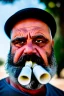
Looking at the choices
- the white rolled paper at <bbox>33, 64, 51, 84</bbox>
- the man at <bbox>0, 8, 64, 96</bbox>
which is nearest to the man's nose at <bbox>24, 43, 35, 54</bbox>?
the man at <bbox>0, 8, 64, 96</bbox>

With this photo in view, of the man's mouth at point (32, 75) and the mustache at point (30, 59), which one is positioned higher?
the mustache at point (30, 59)

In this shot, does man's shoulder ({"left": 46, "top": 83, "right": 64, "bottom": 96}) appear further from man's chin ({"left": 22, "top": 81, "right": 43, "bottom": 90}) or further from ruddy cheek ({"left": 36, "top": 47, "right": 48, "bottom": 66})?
ruddy cheek ({"left": 36, "top": 47, "right": 48, "bottom": 66})

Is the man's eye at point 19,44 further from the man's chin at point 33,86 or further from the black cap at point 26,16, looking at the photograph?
the man's chin at point 33,86

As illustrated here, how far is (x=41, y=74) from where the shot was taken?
186 centimetres

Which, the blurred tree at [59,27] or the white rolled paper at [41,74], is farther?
the blurred tree at [59,27]

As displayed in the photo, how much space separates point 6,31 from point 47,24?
33cm

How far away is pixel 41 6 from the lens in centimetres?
201

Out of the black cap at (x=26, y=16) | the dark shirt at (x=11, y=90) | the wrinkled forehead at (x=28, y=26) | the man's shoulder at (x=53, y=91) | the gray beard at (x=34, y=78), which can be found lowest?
the man's shoulder at (x=53, y=91)

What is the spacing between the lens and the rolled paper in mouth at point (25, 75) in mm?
1861

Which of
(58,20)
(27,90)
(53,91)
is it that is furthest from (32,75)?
(58,20)

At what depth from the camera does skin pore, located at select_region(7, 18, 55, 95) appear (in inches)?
76.2

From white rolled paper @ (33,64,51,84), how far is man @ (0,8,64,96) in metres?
0.03

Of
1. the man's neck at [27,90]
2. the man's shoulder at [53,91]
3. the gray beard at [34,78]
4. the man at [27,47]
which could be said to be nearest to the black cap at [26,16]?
the man at [27,47]

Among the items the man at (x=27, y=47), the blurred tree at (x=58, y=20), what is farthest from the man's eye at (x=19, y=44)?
the blurred tree at (x=58, y=20)
